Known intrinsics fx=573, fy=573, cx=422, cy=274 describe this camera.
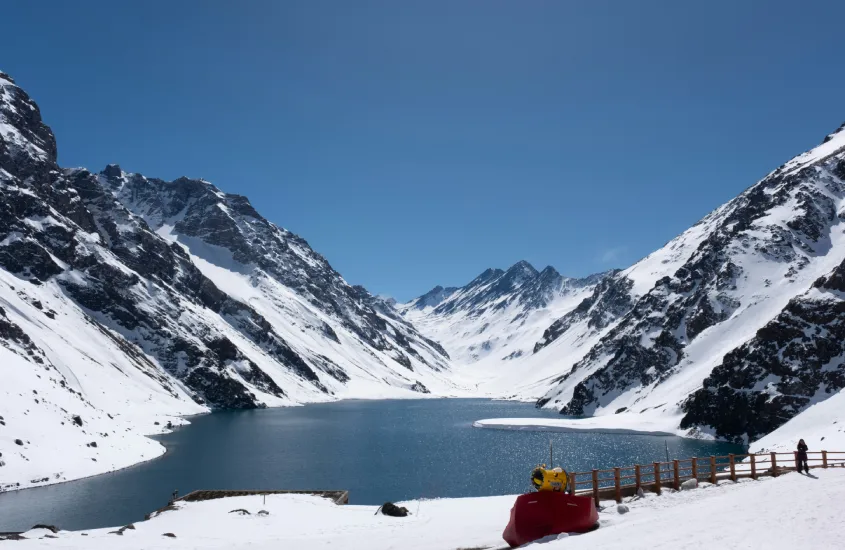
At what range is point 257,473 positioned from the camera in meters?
76.2

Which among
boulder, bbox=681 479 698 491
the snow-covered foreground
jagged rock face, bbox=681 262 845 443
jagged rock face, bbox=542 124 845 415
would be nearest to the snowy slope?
jagged rock face, bbox=681 262 845 443

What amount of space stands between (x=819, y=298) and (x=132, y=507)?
11367cm

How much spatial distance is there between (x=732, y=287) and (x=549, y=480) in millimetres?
148419

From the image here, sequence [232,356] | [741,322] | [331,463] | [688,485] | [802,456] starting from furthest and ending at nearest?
[232,356]
[741,322]
[331,463]
[802,456]
[688,485]

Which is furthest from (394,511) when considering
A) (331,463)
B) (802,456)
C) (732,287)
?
(732,287)

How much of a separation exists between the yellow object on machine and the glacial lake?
124ft

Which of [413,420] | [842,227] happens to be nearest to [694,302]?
[842,227]

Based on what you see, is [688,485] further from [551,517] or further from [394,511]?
[394,511]

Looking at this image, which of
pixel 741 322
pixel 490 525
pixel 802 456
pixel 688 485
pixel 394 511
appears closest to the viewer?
pixel 688 485

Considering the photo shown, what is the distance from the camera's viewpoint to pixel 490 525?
33.1 m

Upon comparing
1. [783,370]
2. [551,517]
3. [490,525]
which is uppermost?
[783,370]

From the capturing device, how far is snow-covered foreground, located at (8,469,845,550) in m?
22.2

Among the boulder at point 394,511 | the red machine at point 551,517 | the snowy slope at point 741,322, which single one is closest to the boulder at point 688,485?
the red machine at point 551,517

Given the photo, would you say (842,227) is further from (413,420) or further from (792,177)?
(413,420)
